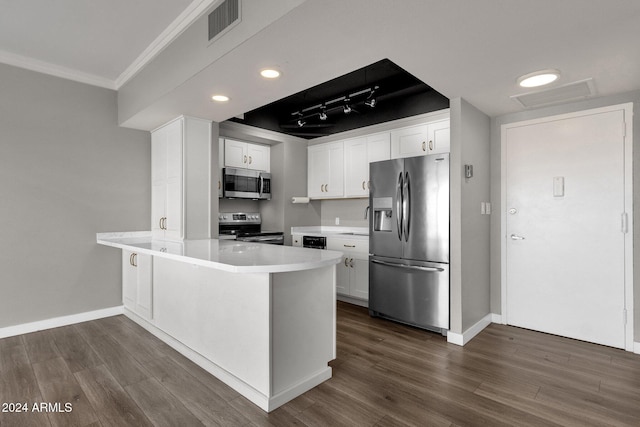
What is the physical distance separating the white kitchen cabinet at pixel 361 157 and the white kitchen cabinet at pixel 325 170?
114mm

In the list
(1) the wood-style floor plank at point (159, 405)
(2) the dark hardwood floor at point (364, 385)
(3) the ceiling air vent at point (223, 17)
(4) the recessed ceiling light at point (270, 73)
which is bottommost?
(2) the dark hardwood floor at point (364, 385)

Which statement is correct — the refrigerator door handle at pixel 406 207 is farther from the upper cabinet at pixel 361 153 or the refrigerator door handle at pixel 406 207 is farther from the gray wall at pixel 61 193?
the gray wall at pixel 61 193

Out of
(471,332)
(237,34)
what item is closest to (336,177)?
(471,332)

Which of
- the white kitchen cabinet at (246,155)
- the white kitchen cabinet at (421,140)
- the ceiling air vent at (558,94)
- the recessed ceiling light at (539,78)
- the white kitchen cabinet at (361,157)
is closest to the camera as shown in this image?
the recessed ceiling light at (539,78)

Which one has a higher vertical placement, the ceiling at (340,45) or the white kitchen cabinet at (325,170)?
the ceiling at (340,45)

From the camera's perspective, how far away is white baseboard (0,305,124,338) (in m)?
3.15

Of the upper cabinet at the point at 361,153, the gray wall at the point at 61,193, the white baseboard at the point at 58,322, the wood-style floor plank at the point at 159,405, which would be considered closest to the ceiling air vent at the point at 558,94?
the upper cabinet at the point at 361,153

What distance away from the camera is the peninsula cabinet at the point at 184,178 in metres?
3.51

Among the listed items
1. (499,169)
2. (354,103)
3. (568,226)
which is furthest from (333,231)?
(568,226)

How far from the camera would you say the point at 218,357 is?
7.59 ft

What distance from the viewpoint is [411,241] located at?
335 cm

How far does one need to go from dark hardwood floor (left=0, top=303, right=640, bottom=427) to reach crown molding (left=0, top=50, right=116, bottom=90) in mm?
2655

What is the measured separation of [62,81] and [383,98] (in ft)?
11.7

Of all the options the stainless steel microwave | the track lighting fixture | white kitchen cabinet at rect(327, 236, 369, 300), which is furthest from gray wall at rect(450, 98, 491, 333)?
the stainless steel microwave
